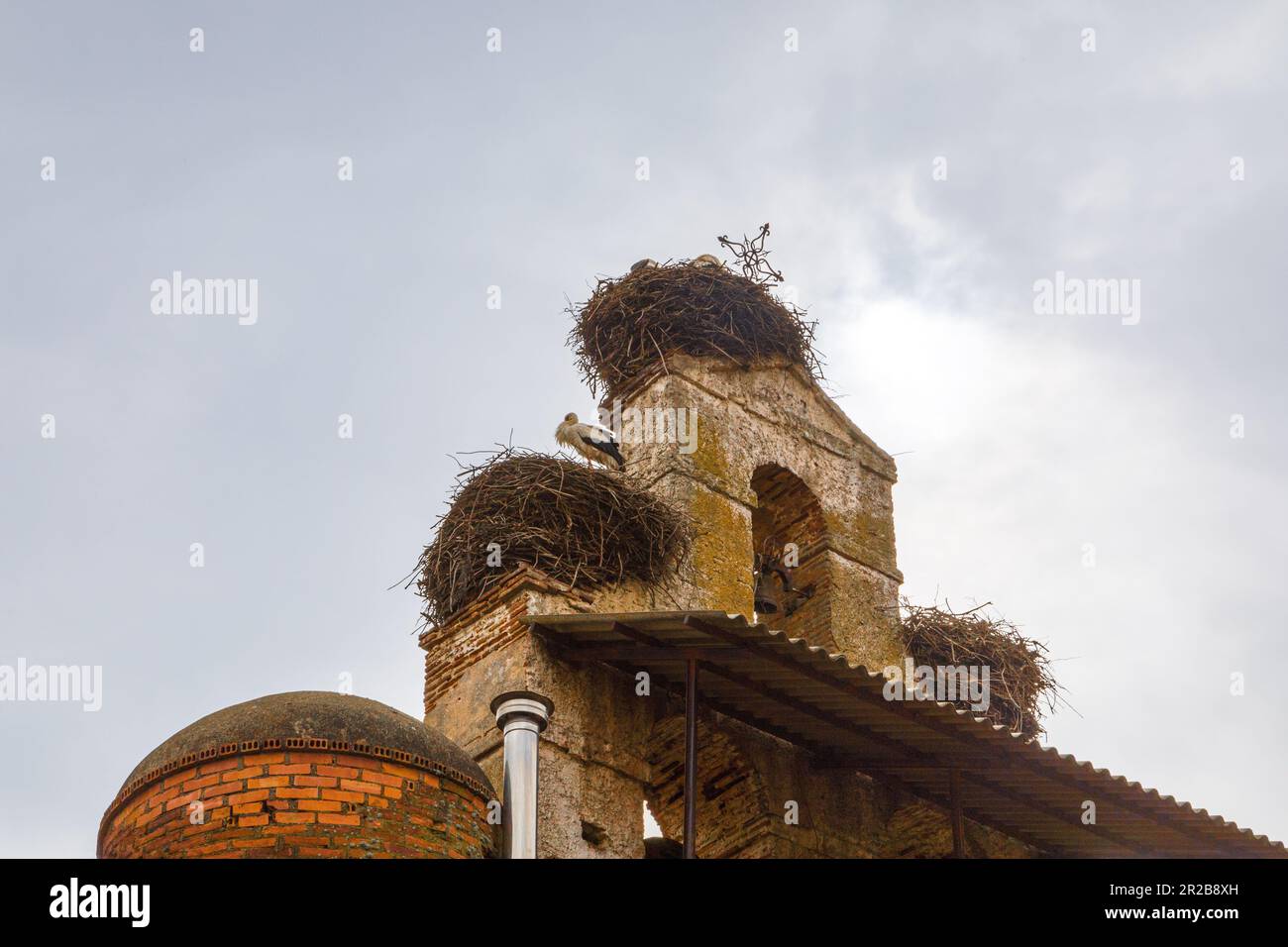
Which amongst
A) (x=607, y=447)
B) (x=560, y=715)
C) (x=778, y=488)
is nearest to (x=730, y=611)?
(x=607, y=447)

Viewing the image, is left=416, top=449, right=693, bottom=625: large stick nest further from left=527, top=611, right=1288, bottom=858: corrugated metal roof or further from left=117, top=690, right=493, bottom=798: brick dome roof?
left=117, top=690, right=493, bottom=798: brick dome roof

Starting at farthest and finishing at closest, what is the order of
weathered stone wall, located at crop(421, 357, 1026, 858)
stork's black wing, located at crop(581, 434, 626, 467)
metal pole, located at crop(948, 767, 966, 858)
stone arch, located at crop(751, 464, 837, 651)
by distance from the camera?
stone arch, located at crop(751, 464, 837, 651) < stork's black wing, located at crop(581, 434, 626, 467) < weathered stone wall, located at crop(421, 357, 1026, 858) < metal pole, located at crop(948, 767, 966, 858)

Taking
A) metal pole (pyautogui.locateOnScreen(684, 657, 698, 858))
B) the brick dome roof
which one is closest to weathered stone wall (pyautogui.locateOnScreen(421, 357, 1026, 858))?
metal pole (pyautogui.locateOnScreen(684, 657, 698, 858))

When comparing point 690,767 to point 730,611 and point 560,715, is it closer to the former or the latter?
point 560,715

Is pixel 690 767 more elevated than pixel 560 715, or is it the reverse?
pixel 560 715

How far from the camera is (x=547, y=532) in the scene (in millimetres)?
11680

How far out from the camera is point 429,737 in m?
8.90

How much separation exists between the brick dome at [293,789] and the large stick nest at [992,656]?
5.88 meters

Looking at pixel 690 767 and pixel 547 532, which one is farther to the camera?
pixel 547 532

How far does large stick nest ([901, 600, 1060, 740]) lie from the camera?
13852mm

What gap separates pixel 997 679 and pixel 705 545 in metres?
2.89

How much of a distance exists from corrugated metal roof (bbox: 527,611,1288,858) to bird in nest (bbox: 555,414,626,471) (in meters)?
2.21

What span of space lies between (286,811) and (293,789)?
114 mm
